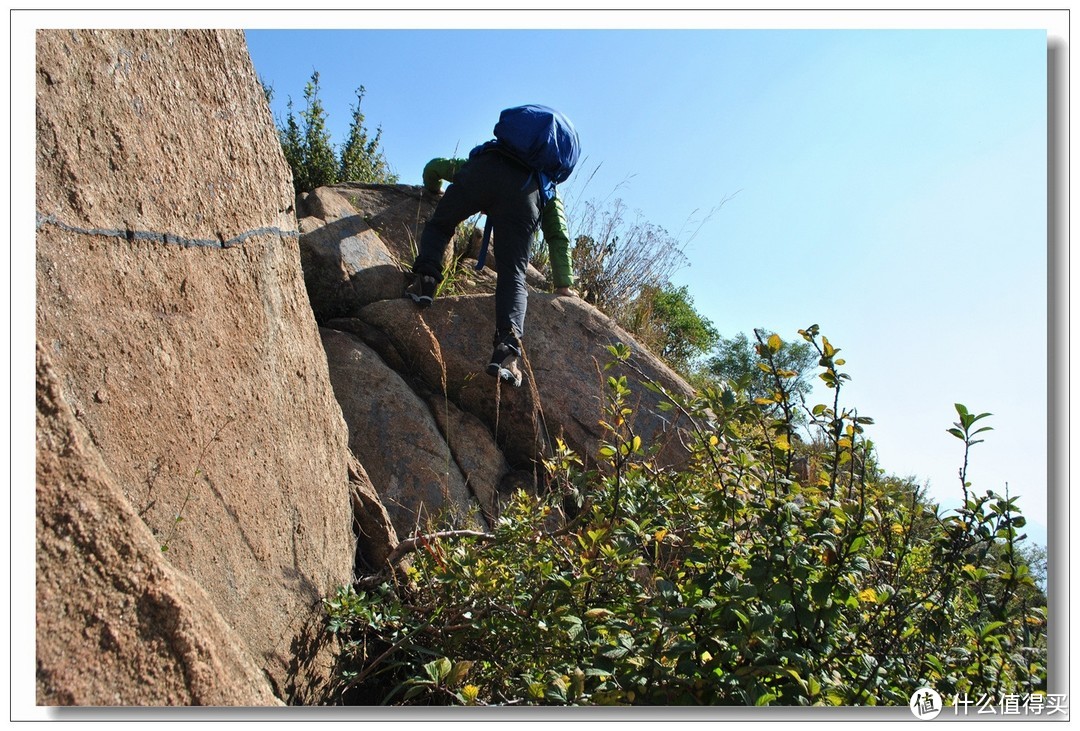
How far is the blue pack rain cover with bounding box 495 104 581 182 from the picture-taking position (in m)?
4.36

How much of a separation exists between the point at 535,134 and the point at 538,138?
0.03 m

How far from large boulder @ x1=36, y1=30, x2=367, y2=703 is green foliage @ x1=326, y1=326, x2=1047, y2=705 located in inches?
15.4

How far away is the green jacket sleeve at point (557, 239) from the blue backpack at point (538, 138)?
0.22 m

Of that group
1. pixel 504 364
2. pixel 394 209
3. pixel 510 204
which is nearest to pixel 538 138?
pixel 510 204

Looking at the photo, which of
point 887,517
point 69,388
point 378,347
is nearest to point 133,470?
point 69,388

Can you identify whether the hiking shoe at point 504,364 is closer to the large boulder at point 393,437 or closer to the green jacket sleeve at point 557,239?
the large boulder at point 393,437

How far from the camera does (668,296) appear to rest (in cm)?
711

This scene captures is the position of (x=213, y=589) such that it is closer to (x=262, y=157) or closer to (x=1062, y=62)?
(x=262, y=157)

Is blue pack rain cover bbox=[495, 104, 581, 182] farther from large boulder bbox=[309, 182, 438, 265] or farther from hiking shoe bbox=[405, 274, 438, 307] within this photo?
large boulder bbox=[309, 182, 438, 265]

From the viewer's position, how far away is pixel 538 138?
4379mm

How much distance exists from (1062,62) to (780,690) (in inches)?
77.2

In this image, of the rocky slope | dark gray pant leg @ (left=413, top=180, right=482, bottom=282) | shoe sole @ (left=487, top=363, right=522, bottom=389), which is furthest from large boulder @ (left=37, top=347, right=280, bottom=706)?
dark gray pant leg @ (left=413, top=180, right=482, bottom=282)

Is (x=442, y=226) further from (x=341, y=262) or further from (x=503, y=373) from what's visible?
(x=503, y=373)

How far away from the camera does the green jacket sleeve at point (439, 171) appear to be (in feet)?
17.2
